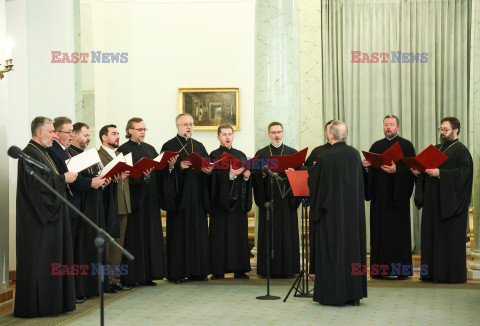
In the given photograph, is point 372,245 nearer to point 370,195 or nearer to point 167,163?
point 370,195

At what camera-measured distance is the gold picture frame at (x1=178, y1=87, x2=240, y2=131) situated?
13242mm

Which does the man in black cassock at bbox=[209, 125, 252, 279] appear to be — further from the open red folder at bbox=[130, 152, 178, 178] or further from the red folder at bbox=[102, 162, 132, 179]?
the red folder at bbox=[102, 162, 132, 179]

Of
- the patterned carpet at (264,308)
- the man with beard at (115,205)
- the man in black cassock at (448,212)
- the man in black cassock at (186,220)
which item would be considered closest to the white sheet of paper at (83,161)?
the man with beard at (115,205)

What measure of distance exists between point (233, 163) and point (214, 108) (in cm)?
442

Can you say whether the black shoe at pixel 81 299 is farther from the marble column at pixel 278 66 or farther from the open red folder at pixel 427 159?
the open red folder at pixel 427 159

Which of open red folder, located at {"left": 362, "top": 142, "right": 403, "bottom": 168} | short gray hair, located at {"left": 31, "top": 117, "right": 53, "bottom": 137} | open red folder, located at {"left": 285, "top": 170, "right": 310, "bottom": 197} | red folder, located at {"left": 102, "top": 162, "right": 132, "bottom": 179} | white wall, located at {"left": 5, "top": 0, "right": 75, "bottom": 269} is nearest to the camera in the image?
short gray hair, located at {"left": 31, "top": 117, "right": 53, "bottom": 137}

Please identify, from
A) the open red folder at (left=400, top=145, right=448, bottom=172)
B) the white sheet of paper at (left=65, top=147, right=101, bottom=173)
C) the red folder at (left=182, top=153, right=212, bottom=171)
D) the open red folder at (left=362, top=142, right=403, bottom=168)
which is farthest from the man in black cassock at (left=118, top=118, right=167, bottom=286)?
the open red folder at (left=400, top=145, right=448, bottom=172)

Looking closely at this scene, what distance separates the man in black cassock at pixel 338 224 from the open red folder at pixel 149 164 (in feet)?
6.90

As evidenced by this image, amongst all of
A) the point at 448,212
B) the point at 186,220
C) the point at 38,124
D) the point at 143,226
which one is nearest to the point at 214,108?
the point at 186,220

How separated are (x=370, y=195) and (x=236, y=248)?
82.0 inches

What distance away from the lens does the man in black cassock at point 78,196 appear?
7.14 metres

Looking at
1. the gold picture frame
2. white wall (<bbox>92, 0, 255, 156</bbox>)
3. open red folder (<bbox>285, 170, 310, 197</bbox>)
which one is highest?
white wall (<bbox>92, 0, 255, 156</bbox>)

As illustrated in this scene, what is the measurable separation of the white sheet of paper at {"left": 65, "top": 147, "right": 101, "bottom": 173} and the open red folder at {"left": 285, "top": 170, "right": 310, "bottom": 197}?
2.21 metres

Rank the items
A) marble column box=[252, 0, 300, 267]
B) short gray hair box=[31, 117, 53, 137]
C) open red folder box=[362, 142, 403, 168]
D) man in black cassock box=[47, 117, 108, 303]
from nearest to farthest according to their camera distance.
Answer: short gray hair box=[31, 117, 53, 137] → man in black cassock box=[47, 117, 108, 303] → open red folder box=[362, 142, 403, 168] → marble column box=[252, 0, 300, 267]
